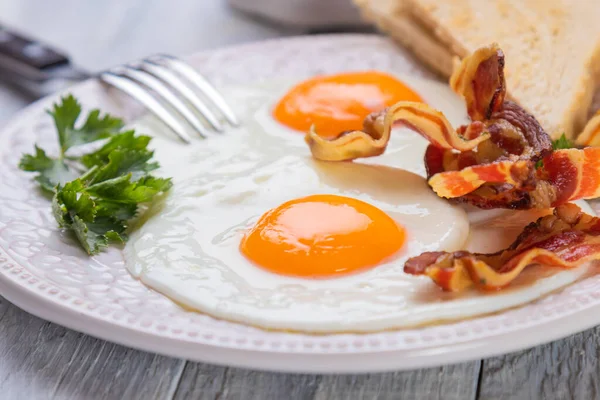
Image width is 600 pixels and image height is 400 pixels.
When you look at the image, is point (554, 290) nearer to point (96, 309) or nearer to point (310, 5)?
point (96, 309)

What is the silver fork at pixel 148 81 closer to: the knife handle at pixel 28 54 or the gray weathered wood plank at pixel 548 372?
the knife handle at pixel 28 54

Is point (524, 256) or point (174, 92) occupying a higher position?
point (524, 256)

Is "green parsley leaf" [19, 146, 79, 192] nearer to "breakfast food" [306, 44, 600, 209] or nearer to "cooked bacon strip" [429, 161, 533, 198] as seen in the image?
"breakfast food" [306, 44, 600, 209]

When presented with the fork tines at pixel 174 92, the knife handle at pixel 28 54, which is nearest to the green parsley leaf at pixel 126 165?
the fork tines at pixel 174 92

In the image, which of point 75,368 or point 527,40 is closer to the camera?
point 75,368

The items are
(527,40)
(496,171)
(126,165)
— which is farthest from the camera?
(527,40)

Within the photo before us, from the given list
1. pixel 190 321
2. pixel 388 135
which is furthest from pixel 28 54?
pixel 190 321

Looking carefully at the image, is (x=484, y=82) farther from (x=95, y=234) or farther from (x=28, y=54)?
(x=28, y=54)
